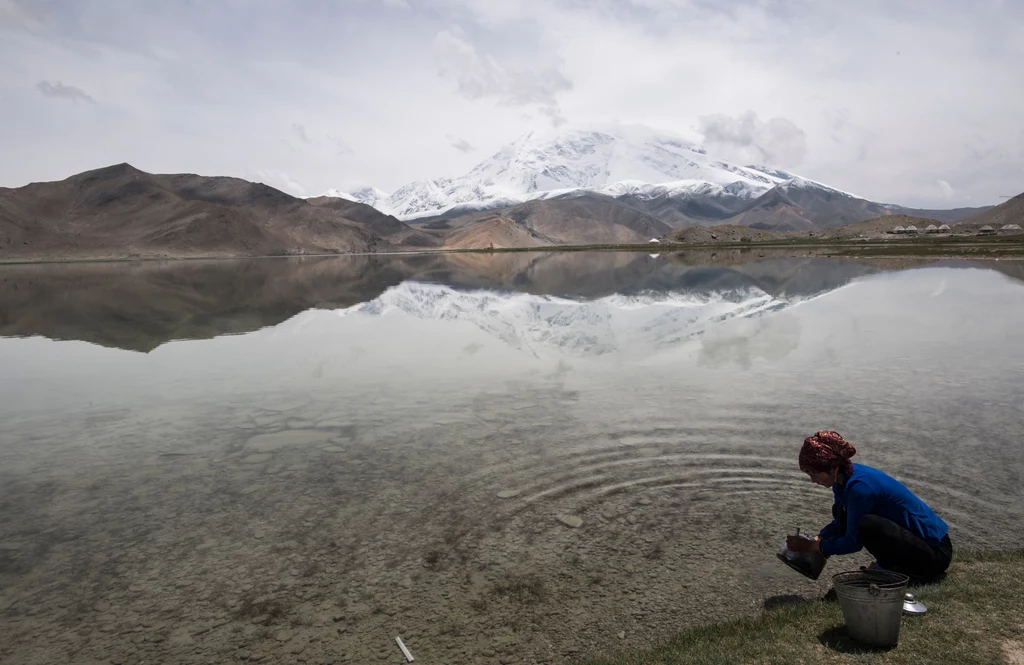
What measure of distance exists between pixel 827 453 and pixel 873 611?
60.2 inches

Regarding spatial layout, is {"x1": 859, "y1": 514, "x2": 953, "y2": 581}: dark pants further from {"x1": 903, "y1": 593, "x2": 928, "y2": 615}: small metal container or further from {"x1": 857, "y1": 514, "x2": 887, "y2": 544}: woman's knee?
{"x1": 903, "y1": 593, "x2": 928, "y2": 615}: small metal container

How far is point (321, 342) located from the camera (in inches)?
998

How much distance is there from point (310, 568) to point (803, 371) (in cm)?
1502

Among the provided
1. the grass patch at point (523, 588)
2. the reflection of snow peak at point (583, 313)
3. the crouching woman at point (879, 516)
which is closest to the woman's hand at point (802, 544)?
the crouching woman at point (879, 516)

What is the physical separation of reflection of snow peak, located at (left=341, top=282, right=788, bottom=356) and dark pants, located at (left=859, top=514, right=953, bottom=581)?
1516cm

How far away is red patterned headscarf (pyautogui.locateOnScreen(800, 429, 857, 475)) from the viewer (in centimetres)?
662

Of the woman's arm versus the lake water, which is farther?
the lake water

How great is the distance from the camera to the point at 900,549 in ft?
21.9

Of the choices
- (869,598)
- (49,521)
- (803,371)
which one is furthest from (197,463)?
(803,371)

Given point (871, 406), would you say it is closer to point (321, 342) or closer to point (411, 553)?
point (411, 553)

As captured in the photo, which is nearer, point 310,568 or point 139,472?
point 310,568

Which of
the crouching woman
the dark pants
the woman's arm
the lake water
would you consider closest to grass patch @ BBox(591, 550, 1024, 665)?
the dark pants

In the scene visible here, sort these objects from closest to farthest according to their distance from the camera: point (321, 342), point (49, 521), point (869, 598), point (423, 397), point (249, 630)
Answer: point (869, 598) < point (249, 630) < point (49, 521) < point (423, 397) < point (321, 342)

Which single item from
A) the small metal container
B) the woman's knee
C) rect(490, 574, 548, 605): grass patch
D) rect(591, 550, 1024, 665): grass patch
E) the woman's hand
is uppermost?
the woman's knee
